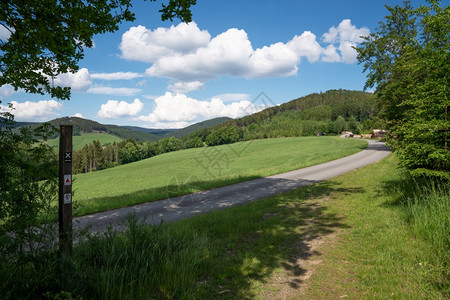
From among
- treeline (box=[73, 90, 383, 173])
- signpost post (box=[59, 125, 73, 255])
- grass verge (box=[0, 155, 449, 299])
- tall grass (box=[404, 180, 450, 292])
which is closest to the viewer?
grass verge (box=[0, 155, 449, 299])

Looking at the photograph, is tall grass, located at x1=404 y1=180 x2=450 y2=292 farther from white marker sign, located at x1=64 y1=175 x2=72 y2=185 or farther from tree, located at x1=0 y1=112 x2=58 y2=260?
tree, located at x1=0 y1=112 x2=58 y2=260

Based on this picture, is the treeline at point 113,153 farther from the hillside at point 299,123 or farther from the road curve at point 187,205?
the road curve at point 187,205

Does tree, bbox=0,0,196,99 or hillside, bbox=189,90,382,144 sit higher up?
hillside, bbox=189,90,382,144

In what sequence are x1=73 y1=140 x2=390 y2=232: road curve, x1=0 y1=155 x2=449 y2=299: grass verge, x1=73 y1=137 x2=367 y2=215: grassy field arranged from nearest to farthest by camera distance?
x1=0 y1=155 x2=449 y2=299: grass verge, x1=73 y1=140 x2=390 y2=232: road curve, x1=73 y1=137 x2=367 y2=215: grassy field

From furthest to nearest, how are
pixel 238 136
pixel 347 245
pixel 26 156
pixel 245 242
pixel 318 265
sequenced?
1. pixel 238 136
2. pixel 245 242
3. pixel 347 245
4. pixel 318 265
5. pixel 26 156

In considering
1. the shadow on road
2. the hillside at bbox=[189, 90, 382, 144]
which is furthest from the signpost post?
the hillside at bbox=[189, 90, 382, 144]

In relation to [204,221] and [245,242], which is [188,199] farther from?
[245,242]

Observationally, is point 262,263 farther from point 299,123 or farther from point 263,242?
point 299,123

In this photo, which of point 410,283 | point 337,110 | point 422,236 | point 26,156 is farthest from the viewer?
point 337,110

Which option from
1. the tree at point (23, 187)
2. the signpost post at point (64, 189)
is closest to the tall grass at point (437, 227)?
the signpost post at point (64, 189)

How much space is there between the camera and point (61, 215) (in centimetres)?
404

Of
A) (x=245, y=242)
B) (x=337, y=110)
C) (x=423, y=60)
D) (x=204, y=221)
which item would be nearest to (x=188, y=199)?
(x=204, y=221)

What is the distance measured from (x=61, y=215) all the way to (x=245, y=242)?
13.2ft

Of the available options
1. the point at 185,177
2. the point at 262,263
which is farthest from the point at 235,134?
the point at 262,263
